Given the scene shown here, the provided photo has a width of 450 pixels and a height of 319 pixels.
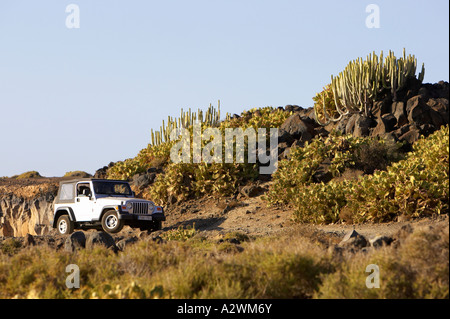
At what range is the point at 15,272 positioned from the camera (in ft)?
27.3

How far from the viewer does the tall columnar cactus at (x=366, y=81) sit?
75.8 feet

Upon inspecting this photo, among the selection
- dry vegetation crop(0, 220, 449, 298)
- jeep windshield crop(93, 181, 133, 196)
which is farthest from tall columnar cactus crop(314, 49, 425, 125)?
dry vegetation crop(0, 220, 449, 298)

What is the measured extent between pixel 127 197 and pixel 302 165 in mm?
5518

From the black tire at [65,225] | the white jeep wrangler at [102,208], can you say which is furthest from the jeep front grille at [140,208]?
the black tire at [65,225]

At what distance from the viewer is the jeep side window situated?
16641 millimetres

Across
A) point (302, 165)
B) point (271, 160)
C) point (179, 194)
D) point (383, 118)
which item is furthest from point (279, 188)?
point (383, 118)

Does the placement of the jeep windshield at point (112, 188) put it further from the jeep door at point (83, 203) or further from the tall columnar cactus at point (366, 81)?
→ the tall columnar cactus at point (366, 81)

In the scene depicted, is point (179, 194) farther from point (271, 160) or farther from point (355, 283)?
point (355, 283)

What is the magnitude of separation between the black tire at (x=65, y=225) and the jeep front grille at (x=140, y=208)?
7.67ft

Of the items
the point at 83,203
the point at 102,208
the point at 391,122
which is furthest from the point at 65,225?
the point at 391,122

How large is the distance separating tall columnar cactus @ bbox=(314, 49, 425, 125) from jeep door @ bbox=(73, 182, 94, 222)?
1098 cm

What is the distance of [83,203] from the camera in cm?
1659

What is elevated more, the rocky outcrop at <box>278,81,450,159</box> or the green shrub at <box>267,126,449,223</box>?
the rocky outcrop at <box>278,81,450,159</box>

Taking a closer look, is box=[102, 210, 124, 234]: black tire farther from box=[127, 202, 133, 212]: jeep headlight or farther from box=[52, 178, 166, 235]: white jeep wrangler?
box=[127, 202, 133, 212]: jeep headlight
